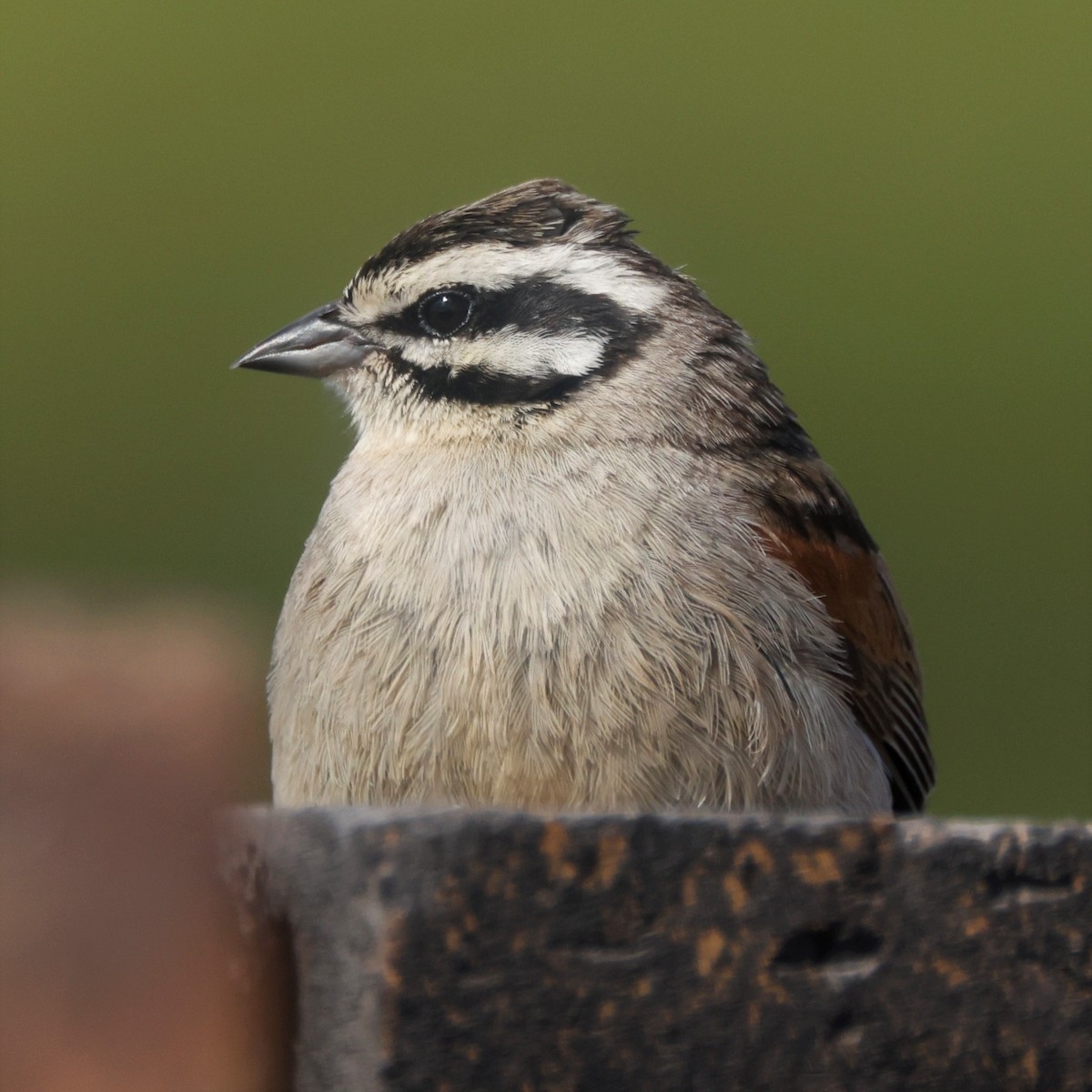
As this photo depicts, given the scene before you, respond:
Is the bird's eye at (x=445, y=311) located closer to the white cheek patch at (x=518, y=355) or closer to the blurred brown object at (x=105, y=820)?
the white cheek patch at (x=518, y=355)

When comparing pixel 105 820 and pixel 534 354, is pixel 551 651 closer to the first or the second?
pixel 534 354

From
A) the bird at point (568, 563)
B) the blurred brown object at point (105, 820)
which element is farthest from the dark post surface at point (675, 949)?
the bird at point (568, 563)

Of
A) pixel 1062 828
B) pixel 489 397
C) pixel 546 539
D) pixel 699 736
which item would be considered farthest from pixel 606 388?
pixel 1062 828

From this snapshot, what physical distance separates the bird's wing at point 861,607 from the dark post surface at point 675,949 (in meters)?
1.18

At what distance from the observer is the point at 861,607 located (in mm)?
2648

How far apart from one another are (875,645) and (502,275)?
812 millimetres

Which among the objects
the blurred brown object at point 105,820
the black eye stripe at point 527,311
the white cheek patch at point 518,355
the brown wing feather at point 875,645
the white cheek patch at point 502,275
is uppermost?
the white cheek patch at point 502,275

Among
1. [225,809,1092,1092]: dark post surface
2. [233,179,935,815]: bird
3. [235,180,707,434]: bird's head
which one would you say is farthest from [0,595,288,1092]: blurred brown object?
[235,180,707,434]: bird's head

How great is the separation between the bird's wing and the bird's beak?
646mm

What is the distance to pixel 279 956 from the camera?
3.78 feet

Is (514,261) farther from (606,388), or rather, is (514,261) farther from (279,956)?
(279,956)

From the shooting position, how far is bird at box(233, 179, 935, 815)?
79.5 inches

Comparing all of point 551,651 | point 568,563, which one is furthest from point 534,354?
point 551,651

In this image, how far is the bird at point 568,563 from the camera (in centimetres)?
202
